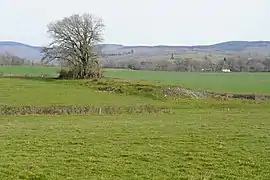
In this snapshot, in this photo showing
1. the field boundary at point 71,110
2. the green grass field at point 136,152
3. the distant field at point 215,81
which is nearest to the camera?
the green grass field at point 136,152

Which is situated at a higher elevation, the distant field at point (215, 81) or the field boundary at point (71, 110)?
the distant field at point (215, 81)

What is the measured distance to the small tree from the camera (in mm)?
89062

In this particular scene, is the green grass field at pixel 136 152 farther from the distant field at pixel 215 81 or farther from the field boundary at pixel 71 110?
the distant field at pixel 215 81

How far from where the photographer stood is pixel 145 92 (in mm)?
57906

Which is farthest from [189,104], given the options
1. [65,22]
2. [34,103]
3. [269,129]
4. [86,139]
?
[65,22]

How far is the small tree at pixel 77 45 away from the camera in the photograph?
89.1m

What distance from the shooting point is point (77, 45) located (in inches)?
3541

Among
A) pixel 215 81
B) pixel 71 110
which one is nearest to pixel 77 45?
pixel 215 81

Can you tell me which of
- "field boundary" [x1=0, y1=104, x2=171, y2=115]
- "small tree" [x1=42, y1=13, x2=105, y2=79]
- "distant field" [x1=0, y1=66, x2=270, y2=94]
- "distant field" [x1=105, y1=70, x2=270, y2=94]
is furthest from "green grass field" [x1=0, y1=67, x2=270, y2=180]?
"small tree" [x1=42, y1=13, x2=105, y2=79]

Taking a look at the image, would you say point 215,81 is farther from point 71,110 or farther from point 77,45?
point 71,110

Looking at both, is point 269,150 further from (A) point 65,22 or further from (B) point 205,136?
(A) point 65,22

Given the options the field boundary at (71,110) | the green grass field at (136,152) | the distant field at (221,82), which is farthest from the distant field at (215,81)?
the green grass field at (136,152)

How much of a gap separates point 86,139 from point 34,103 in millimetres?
27350

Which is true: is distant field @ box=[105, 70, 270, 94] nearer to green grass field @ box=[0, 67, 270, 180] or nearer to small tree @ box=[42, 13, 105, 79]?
small tree @ box=[42, 13, 105, 79]
